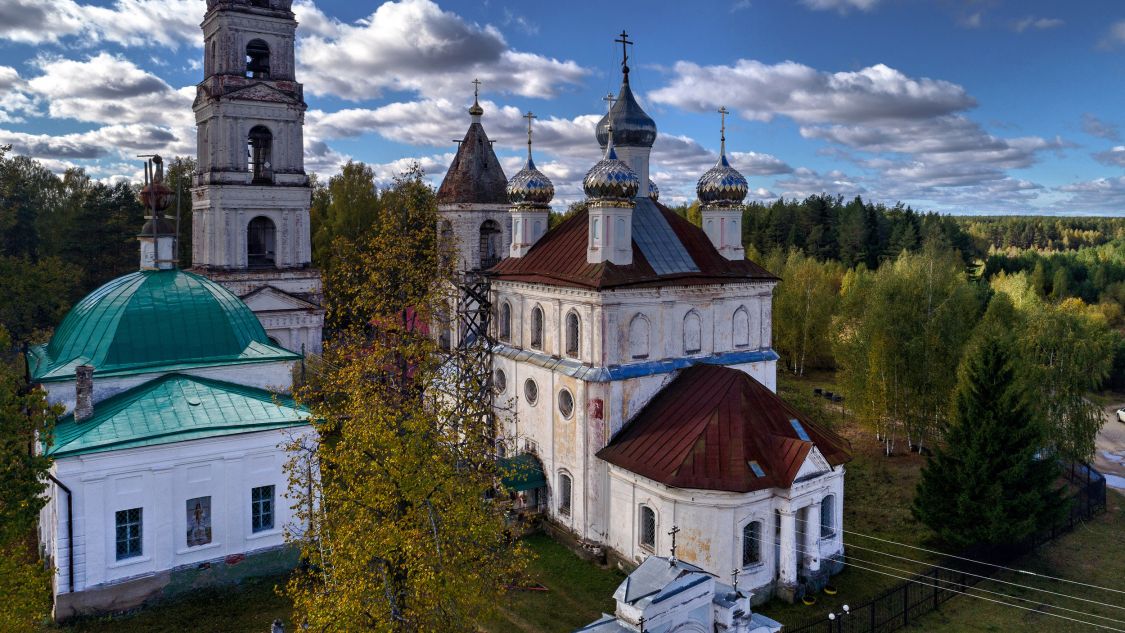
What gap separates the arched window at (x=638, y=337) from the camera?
19.0m

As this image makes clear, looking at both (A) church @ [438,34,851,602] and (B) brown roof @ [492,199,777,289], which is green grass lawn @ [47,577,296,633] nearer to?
(A) church @ [438,34,851,602]

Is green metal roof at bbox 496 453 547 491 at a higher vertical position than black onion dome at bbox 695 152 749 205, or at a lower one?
lower

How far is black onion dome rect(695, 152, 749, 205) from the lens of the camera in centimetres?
2206

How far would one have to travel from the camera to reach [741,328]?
70.2 feet

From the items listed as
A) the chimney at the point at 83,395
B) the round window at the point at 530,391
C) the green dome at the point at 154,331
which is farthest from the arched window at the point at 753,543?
the chimney at the point at 83,395

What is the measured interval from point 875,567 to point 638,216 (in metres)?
10.9

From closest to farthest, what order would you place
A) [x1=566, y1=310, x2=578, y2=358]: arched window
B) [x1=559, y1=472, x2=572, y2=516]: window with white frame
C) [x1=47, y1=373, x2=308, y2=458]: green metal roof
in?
[x1=47, y1=373, x2=308, y2=458]: green metal roof, [x1=566, y1=310, x2=578, y2=358]: arched window, [x1=559, y1=472, x2=572, y2=516]: window with white frame

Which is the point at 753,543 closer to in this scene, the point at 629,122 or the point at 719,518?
the point at 719,518

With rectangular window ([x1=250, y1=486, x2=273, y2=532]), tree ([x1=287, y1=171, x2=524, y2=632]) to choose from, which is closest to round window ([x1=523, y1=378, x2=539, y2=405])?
tree ([x1=287, y1=171, x2=524, y2=632])

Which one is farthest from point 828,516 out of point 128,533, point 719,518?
point 128,533

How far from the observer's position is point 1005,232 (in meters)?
143

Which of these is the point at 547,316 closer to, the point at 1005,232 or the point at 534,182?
the point at 534,182

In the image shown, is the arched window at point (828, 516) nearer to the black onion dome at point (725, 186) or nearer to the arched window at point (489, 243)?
the black onion dome at point (725, 186)

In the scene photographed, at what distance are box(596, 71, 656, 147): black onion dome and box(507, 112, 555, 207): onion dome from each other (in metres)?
3.00
